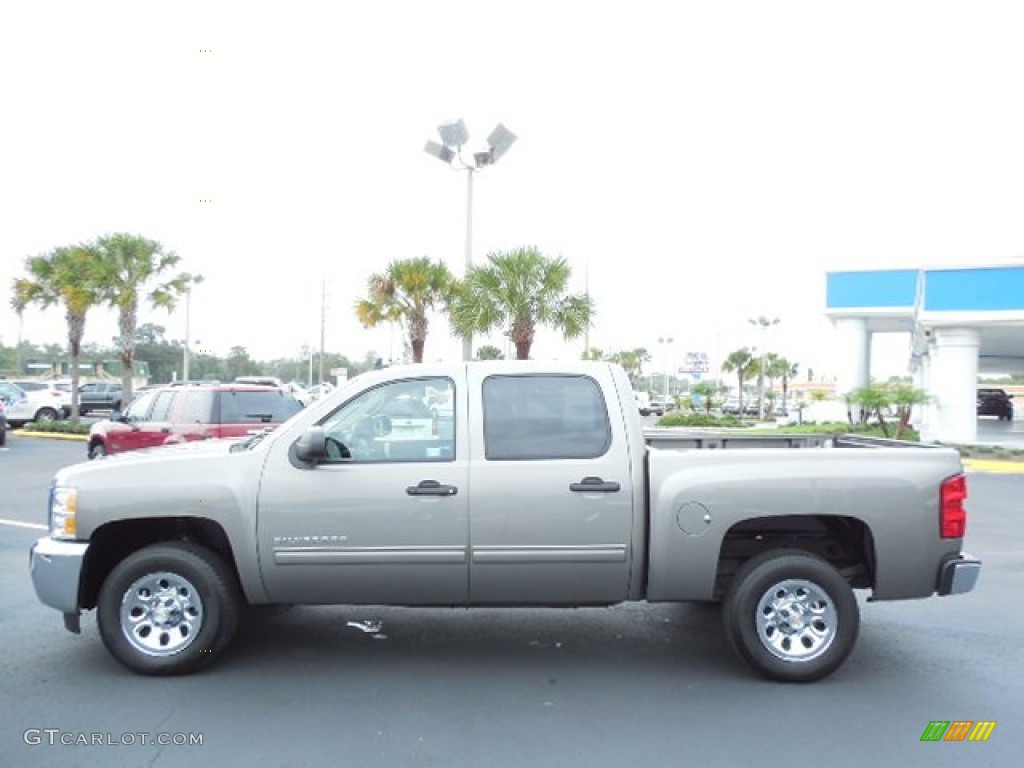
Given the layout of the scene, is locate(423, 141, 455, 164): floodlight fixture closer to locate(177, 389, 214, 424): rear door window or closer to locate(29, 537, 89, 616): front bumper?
locate(177, 389, 214, 424): rear door window

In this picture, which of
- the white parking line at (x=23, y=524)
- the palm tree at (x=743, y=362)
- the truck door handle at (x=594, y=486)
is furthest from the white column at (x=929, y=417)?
the palm tree at (x=743, y=362)

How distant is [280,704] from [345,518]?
3.49 ft

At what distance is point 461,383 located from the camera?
18.1 feet

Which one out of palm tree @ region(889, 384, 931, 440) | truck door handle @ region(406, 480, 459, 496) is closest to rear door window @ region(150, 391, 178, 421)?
truck door handle @ region(406, 480, 459, 496)

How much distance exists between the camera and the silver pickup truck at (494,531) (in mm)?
5203

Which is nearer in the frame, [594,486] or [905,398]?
[594,486]

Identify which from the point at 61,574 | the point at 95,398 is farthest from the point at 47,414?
the point at 61,574

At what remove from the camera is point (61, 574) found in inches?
205

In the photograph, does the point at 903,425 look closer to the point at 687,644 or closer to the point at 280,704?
the point at 687,644

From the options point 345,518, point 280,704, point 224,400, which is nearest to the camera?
point 280,704

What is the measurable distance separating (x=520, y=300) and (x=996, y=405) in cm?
Answer: 4291

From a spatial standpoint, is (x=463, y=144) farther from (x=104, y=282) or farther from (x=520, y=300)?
(x=104, y=282)

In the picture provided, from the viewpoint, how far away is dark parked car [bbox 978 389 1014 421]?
51.9 metres

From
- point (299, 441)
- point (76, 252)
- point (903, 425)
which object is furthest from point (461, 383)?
point (76, 252)
